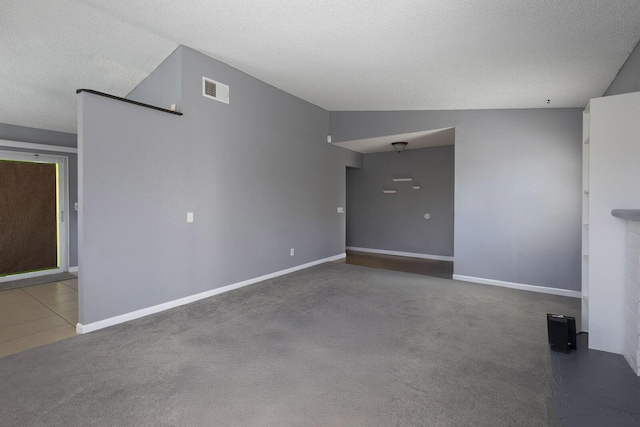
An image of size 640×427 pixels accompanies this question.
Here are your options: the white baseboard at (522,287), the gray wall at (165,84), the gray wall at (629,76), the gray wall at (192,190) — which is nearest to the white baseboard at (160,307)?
the gray wall at (192,190)

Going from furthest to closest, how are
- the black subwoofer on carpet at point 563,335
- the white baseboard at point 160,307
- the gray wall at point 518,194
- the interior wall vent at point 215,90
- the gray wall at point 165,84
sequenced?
1. the gray wall at point 518,194
2. the interior wall vent at point 215,90
3. the gray wall at point 165,84
4. the white baseboard at point 160,307
5. the black subwoofer on carpet at point 563,335

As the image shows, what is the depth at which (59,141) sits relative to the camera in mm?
5719

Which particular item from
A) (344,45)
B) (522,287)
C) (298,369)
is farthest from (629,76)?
(298,369)

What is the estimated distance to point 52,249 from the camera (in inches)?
226

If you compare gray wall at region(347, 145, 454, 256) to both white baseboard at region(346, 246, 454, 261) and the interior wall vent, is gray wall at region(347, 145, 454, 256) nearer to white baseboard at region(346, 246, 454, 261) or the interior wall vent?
white baseboard at region(346, 246, 454, 261)

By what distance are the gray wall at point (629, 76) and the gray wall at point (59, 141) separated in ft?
25.6

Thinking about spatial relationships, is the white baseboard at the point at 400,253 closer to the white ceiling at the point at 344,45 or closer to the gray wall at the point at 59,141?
the white ceiling at the point at 344,45

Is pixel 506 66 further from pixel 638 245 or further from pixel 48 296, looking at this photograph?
pixel 48 296

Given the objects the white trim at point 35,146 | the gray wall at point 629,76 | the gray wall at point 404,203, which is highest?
the gray wall at point 629,76

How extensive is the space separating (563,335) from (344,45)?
3.40 m

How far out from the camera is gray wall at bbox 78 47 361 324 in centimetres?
326

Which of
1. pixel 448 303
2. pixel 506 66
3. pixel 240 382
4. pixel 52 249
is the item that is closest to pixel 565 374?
pixel 448 303

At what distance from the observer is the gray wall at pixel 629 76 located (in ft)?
9.34

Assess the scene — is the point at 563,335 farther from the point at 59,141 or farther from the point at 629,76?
the point at 59,141
